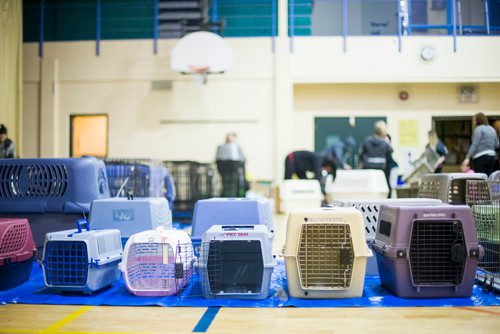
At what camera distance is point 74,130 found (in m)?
7.89

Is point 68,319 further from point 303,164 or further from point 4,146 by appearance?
point 303,164

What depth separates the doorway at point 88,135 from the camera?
784cm

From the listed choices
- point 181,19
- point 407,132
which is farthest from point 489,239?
point 181,19

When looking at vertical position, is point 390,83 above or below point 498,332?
above

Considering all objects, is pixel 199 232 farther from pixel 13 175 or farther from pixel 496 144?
pixel 496 144

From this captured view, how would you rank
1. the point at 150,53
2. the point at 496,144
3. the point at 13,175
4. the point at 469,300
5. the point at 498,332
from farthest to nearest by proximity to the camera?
the point at 150,53 → the point at 496,144 → the point at 13,175 → the point at 469,300 → the point at 498,332

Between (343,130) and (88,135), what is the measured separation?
158 inches

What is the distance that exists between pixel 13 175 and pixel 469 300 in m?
2.49

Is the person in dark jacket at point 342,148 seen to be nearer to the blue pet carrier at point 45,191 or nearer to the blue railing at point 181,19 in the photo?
the blue railing at point 181,19

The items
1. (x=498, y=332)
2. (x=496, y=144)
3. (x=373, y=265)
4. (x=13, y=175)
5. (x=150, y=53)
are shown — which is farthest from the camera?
(x=150, y=53)

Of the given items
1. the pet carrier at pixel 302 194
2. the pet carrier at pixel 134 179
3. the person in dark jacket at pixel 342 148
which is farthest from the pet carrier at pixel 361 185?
the person in dark jacket at pixel 342 148

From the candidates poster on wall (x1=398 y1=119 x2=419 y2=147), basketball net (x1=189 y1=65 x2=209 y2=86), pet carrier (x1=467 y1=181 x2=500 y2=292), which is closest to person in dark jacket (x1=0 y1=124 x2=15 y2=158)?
basketball net (x1=189 y1=65 x2=209 y2=86)

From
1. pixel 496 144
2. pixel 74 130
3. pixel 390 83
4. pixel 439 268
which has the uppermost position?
pixel 390 83

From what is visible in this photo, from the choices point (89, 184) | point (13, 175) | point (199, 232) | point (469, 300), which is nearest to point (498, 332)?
point (469, 300)
